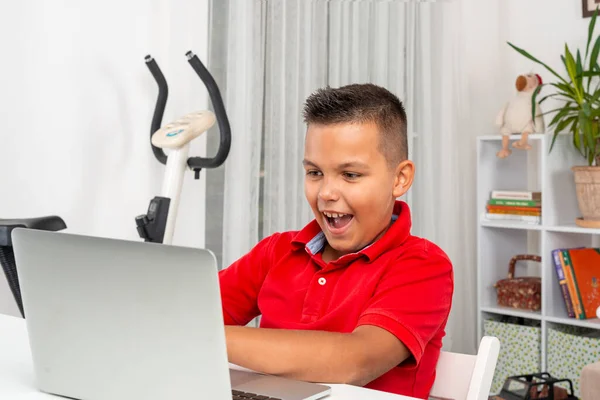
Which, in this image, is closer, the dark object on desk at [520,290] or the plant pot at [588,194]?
the plant pot at [588,194]

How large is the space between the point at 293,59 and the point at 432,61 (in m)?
0.90

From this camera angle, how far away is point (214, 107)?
95.3 inches

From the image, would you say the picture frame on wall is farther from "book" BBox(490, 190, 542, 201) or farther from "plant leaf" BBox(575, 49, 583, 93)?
"book" BBox(490, 190, 542, 201)

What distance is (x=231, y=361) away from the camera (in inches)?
39.7

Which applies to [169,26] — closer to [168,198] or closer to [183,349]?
[168,198]

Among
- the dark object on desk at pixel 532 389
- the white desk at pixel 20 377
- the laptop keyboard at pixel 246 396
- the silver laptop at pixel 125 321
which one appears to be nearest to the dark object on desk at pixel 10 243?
the white desk at pixel 20 377

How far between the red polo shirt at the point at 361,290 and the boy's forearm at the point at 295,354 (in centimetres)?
13

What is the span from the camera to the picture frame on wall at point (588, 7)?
140 inches

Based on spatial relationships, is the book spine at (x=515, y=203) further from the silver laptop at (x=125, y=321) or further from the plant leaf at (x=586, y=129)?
the silver laptop at (x=125, y=321)

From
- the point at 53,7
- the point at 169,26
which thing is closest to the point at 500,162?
the point at 169,26

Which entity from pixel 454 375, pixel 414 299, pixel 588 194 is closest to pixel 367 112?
pixel 414 299

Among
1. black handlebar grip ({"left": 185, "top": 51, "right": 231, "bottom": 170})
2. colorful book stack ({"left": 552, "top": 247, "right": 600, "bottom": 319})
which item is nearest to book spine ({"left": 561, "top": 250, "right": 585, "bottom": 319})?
colorful book stack ({"left": 552, "top": 247, "right": 600, "bottom": 319})

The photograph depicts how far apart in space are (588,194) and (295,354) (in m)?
2.56

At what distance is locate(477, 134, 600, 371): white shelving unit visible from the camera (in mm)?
3348
